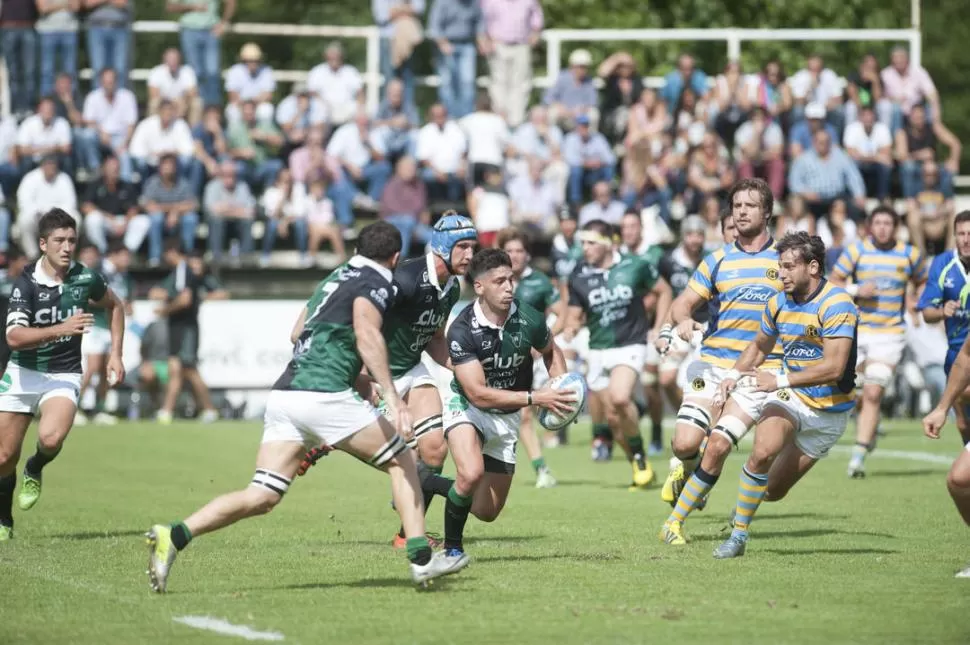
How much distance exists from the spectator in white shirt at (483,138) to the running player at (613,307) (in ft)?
28.7

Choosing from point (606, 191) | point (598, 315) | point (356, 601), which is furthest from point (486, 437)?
point (606, 191)

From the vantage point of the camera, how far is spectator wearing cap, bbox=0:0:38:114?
2475 cm

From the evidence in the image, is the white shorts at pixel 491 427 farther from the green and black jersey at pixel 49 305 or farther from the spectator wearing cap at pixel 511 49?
the spectator wearing cap at pixel 511 49

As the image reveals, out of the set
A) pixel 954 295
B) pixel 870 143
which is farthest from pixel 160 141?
pixel 954 295

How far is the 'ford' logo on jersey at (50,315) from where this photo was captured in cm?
1177

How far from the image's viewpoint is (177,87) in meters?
25.0

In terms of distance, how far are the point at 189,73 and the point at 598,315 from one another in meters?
11.4

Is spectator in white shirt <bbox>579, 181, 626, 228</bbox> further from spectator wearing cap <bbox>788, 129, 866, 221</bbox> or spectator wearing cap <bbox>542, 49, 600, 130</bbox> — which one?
spectator wearing cap <bbox>788, 129, 866, 221</bbox>

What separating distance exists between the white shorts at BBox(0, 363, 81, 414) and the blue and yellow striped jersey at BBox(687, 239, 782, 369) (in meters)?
4.78

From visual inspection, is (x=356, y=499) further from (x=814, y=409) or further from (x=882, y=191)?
(x=882, y=191)

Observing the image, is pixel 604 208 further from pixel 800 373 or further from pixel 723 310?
pixel 800 373

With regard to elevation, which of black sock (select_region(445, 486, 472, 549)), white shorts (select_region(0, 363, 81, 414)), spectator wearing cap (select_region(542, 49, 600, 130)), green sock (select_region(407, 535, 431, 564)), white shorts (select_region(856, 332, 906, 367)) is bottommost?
white shorts (select_region(856, 332, 906, 367))

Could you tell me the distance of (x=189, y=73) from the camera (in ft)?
82.5

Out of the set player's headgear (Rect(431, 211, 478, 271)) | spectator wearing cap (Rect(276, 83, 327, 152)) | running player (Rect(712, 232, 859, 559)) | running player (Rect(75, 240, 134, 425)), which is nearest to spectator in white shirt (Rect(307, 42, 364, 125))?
spectator wearing cap (Rect(276, 83, 327, 152))
